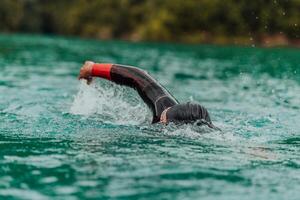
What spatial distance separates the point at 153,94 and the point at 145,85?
0.76 feet

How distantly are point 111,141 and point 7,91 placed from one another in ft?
29.9

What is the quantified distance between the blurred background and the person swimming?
213 feet

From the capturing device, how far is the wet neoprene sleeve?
427 inches

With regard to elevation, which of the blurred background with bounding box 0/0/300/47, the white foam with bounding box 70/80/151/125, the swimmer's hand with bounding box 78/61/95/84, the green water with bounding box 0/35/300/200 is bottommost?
the green water with bounding box 0/35/300/200

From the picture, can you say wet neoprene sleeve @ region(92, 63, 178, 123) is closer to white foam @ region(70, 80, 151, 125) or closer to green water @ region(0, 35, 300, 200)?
green water @ region(0, 35, 300, 200)

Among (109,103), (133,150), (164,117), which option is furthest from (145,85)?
(109,103)

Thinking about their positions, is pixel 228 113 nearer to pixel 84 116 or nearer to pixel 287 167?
pixel 84 116

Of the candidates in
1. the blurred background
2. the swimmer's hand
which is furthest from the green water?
the blurred background

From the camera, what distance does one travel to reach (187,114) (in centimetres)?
1020

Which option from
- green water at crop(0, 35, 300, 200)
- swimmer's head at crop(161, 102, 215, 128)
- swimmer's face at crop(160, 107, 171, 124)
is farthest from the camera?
swimmer's face at crop(160, 107, 171, 124)

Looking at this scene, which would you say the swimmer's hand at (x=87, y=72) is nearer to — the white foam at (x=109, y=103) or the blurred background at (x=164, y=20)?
the white foam at (x=109, y=103)

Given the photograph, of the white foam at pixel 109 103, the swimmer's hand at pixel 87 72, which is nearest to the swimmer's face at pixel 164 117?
the white foam at pixel 109 103

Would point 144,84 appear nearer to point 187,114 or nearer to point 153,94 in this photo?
point 153,94

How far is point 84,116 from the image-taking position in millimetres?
12734
